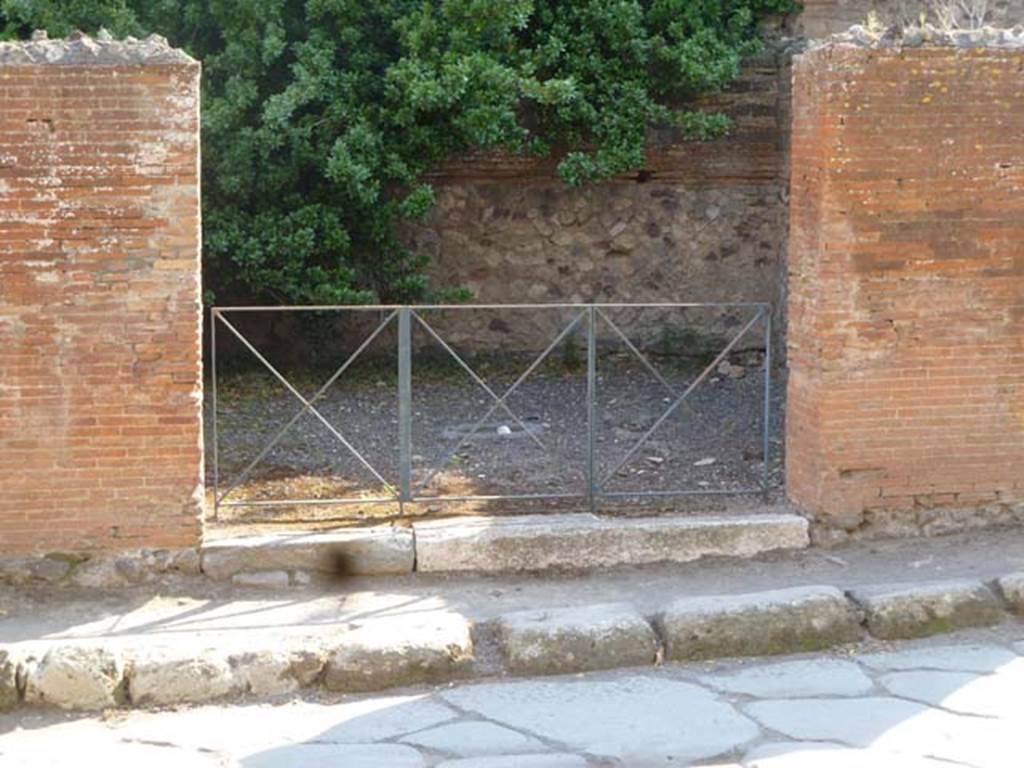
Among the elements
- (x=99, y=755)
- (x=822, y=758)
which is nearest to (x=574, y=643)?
(x=822, y=758)

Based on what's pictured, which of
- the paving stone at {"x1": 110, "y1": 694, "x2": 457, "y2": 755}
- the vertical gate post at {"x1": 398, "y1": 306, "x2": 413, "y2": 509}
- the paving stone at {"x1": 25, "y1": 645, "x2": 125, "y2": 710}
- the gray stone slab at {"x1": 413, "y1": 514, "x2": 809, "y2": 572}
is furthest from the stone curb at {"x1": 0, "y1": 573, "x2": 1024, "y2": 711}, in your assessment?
the vertical gate post at {"x1": 398, "y1": 306, "x2": 413, "y2": 509}

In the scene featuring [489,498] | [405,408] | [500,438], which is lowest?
[489,498]

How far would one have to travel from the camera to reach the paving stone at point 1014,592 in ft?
23.6

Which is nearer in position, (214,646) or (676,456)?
(214,646)

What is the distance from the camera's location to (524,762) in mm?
5473

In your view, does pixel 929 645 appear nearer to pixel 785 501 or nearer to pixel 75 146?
pixel 785 501

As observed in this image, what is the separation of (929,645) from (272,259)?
7.01 meters

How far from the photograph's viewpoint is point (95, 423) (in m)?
7.28

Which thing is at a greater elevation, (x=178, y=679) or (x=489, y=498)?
(x=489, y=498)

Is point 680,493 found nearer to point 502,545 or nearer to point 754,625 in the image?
point 502,545

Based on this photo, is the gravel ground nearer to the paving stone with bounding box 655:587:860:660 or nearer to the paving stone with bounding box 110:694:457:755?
the paving stone with bounding box 655:587:860:660

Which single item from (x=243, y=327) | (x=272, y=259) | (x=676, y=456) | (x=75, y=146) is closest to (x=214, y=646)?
(x=75, y=146)

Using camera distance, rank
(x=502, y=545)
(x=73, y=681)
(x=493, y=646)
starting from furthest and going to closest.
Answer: (x=502, y=545)
(x=493, y=646)
(x=73, y=681)

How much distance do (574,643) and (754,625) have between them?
0.86 meters
